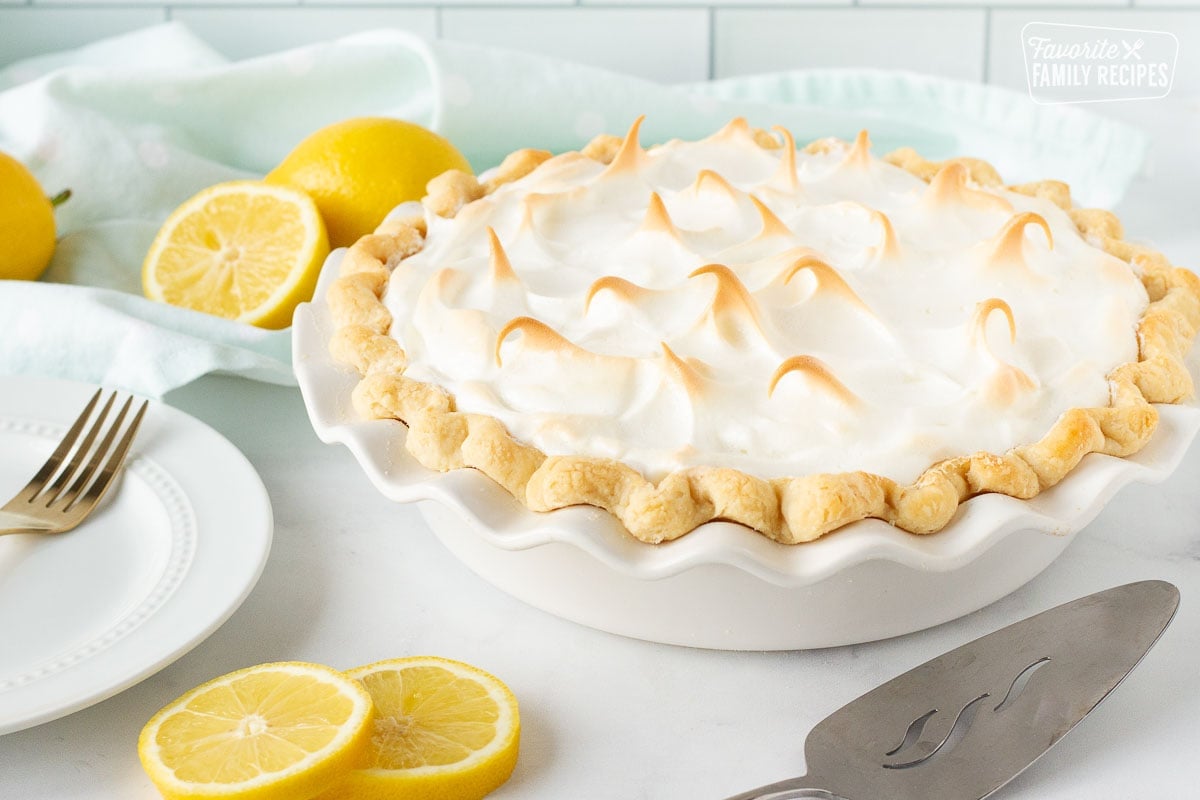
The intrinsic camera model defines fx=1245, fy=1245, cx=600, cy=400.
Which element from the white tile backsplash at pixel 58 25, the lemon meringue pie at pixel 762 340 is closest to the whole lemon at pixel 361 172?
the lemon meringue pie at pixel 762 340

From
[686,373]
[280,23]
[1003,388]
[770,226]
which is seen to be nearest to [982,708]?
[1003,388]

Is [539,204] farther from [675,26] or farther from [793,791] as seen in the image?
[675,26]

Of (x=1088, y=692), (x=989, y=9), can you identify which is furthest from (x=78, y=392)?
(x=989, y=9)

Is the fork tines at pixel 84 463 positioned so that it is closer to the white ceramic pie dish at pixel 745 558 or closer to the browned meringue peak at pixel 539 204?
the white ceramic pie dish at pixel 745 558

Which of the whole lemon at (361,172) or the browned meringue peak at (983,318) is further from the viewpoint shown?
the whole lemon at (361,172)

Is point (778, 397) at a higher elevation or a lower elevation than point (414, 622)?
higher

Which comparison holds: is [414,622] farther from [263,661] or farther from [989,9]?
[989,9]

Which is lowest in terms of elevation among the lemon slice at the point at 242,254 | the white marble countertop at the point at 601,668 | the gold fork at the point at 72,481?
the white marble countertop at the point at 601,668
